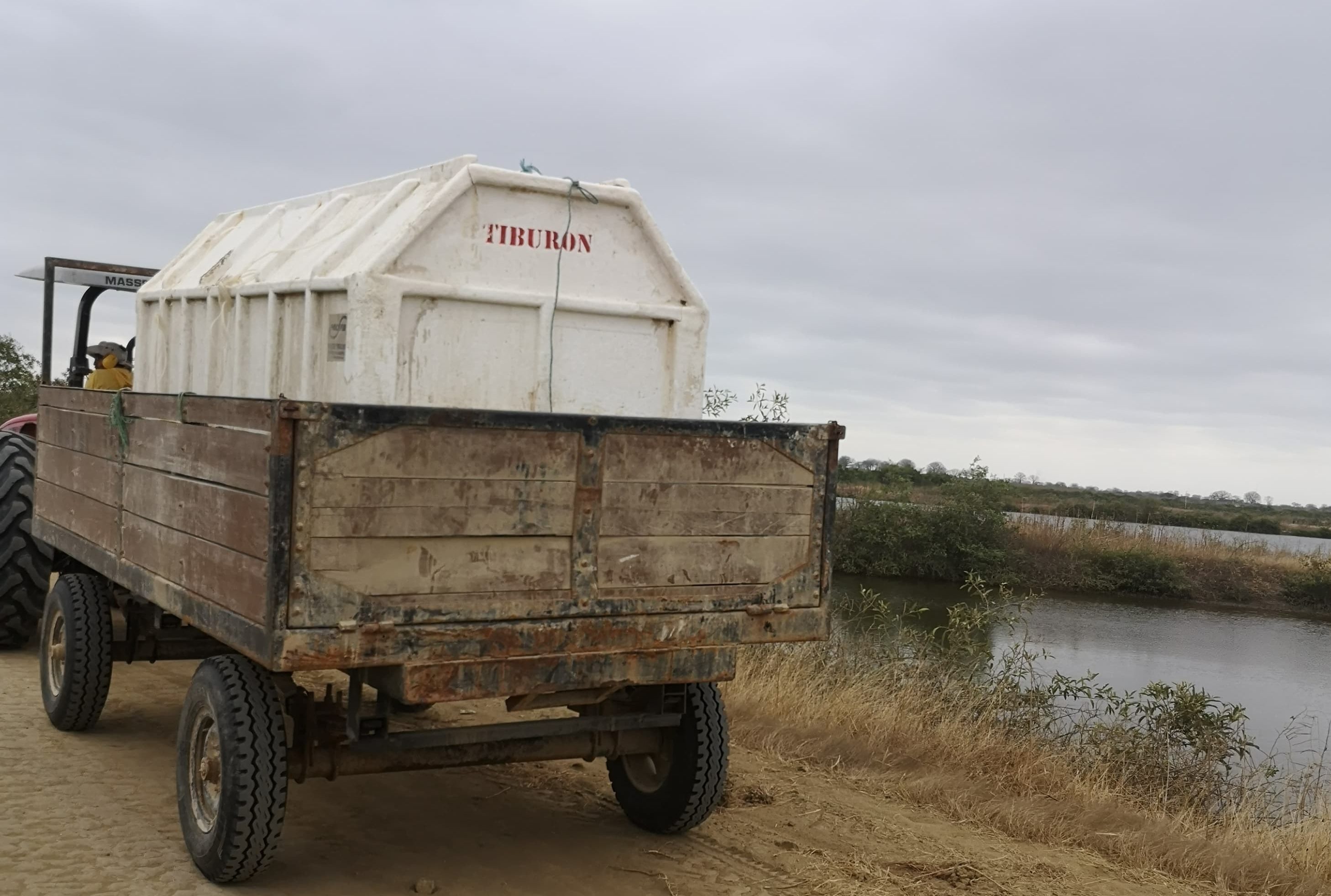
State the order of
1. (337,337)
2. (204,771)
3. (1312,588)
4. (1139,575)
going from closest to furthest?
1. (204,771)
2. (337,337)
3. (1139,575)
4. (1312,588)

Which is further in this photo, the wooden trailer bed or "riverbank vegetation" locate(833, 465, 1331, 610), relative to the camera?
"riverbank vegetation" locate(833, 465, 1331, 610)

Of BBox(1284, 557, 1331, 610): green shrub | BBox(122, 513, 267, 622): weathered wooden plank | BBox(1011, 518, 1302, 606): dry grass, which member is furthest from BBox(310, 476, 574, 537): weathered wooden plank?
BBox(1284, 557, 1331, 610): green shrub

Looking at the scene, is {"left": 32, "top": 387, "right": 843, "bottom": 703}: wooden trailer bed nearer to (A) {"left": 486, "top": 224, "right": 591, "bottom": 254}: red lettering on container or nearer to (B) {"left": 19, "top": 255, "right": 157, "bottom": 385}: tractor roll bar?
(A) {"left": 486, "top": 224, "right": 591, "bottom": 254}: red lettering on container

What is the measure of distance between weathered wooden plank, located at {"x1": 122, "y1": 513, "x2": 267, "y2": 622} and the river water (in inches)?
390

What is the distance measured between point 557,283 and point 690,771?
93.4 inches

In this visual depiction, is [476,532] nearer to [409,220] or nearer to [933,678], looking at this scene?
[409,220]

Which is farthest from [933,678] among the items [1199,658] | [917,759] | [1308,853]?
[1199,658]

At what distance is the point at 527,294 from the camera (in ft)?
18.7

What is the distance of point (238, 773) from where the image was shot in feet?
14.5

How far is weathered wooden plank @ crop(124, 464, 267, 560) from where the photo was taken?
409 centimetres

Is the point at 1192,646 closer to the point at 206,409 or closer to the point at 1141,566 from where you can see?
the point at 1141,566

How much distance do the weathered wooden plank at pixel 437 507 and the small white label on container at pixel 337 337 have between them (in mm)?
1263

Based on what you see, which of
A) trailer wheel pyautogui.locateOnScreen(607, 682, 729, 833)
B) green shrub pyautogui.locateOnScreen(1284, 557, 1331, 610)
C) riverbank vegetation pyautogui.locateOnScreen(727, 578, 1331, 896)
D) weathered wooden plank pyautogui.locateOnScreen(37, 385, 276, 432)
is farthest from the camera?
green shrub pyautogui.locateOnScreen(1284, 557, 1331, 610)

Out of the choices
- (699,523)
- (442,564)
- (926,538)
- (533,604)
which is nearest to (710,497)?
(699,523)
